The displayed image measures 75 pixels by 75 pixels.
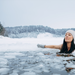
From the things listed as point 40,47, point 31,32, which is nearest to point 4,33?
point 31,32

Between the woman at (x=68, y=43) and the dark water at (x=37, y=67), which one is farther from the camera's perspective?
the woman at (x=68, y=43)

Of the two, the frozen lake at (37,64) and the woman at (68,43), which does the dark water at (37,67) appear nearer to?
the frozen lake at (37,64)

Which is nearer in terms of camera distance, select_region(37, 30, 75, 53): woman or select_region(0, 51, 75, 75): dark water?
select_region(0, 51, 75, 75): dark water

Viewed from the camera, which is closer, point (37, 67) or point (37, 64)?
point (37, 67)

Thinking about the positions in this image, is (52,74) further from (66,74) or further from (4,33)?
(4,33)

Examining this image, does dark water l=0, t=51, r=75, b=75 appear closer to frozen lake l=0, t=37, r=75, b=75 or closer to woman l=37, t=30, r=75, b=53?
frozen lake l=0, t=37, r=75, b=75

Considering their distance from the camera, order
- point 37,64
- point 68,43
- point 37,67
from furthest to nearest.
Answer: point 68,43, point 37,64, point 37,67

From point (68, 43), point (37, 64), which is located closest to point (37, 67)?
point (37, 64)

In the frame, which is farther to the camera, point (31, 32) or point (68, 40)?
point (31, 32)

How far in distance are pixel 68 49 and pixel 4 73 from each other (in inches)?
85.4

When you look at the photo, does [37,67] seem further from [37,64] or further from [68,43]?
[68,43]

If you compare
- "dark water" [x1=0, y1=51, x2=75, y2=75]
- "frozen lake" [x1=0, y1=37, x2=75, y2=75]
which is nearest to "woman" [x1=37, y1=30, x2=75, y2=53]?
"frozen lake" [x1=0, y1=37, x2=75, y2=75]

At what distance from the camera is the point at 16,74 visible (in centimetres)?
126

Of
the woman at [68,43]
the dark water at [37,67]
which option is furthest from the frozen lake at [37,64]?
the woman at [68,43]
